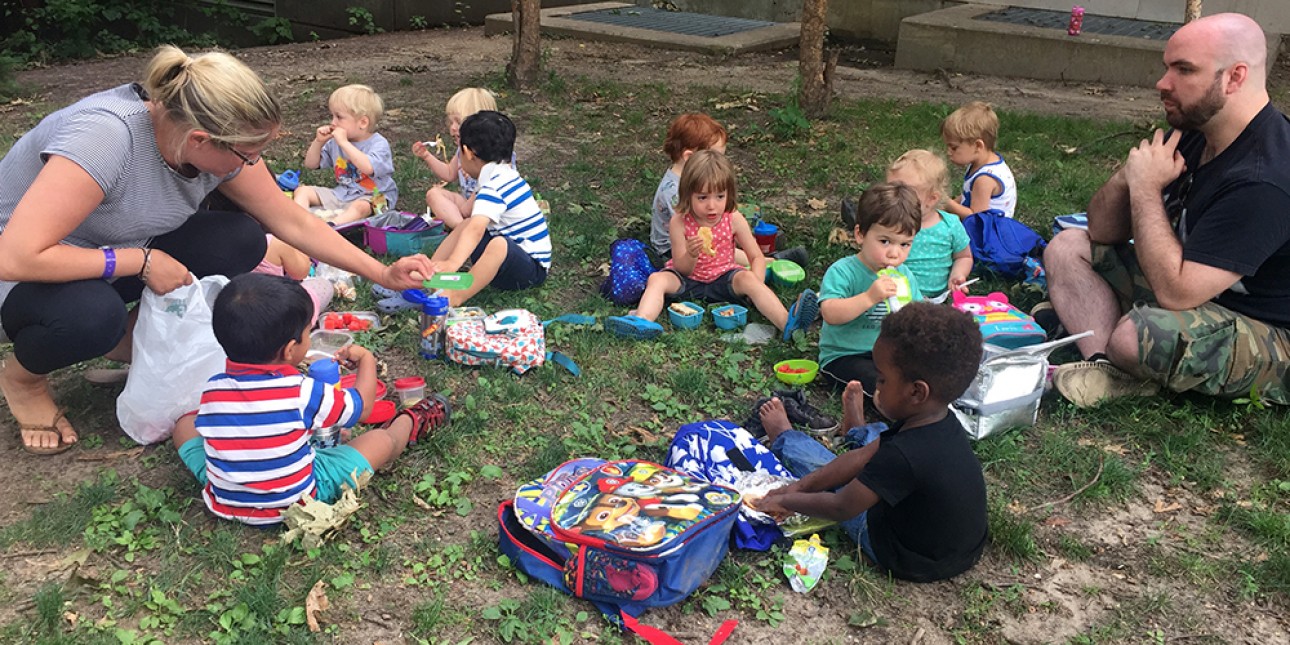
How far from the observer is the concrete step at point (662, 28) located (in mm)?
11844

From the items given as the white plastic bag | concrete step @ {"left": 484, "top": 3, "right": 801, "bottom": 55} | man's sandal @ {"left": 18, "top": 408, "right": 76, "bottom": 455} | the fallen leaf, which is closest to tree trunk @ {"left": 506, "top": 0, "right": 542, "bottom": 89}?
concrete step @ {"left": 484, "top": 3, "right": 801, "bottom": 55}

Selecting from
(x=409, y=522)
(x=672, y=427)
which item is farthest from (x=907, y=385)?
(x=409, y=522)

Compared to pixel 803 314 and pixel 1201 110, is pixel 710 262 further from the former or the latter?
pixel 1201 110

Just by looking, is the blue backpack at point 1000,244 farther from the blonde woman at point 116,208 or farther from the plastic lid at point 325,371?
the plastic lid at point 325,371

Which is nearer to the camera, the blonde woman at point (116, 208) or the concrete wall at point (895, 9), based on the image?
the blonde woman at point (116, 208)

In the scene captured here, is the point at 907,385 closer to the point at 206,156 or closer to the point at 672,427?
the point at 672,427

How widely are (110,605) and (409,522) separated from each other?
2.94 feet

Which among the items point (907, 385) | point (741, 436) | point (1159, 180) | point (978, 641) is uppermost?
point (1159, 180)

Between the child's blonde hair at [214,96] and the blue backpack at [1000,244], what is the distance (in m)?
3.69

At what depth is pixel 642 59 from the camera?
36.7 feet

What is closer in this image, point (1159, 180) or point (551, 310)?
point (1159, 180)

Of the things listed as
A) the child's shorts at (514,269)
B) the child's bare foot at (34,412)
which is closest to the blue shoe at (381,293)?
the child's shorts at (514,269)

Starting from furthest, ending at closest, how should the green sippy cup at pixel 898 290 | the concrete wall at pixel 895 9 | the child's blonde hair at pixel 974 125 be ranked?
the concrete wall at pixel 895 9 → the child's blonde hair at pixel 974 125 → the green sippy cup at pixel 898 290

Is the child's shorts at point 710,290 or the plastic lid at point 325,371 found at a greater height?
the plastic lid at point 325,371
